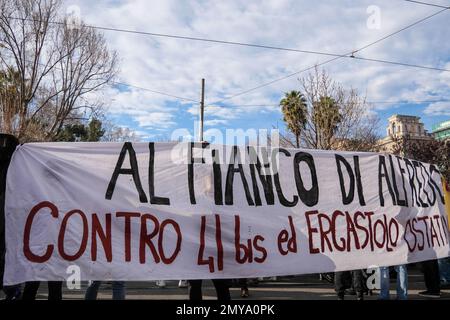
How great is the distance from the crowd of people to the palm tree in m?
11.9

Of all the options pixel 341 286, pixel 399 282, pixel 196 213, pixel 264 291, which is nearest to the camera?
pixel 196 213

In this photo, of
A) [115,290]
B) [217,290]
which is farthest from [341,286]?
[115,290]

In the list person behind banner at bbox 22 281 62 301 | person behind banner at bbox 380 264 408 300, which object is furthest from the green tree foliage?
person behind banner at bbox 380 264 408 300

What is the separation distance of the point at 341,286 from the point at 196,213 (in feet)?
9.56

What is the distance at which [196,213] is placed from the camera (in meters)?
4.09

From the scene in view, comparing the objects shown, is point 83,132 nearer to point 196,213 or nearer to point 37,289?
point 37,289

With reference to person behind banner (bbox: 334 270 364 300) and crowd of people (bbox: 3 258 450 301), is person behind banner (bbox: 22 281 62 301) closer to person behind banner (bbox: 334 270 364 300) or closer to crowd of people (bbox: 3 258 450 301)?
crowd of people (bbox: 3 258 450 301)

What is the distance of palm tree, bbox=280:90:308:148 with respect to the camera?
2002 cm

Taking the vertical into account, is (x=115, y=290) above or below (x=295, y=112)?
below

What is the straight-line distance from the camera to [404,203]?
5309 mm

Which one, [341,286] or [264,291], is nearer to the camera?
[341,286]

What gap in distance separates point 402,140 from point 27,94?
52.0ft

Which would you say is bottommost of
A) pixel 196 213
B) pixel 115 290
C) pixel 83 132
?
pixel 115 290

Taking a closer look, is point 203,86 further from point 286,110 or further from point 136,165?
point 136,165
